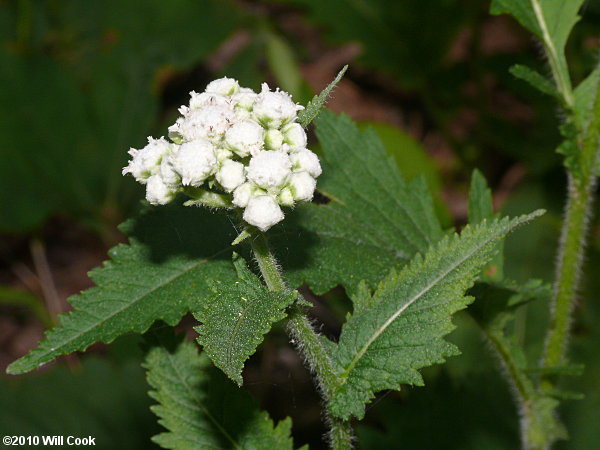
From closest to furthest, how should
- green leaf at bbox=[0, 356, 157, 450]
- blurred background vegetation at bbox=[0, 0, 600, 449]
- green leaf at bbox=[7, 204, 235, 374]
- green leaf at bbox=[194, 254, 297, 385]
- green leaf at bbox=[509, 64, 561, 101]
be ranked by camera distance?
1. green leaf at bbox=[194, 254, 297, 385]
2. green leaf at bbox=[7, 204, 235, 374]
3. green leaf at bbox=[509, 64, 561, 101]
4. green leaf at bbox=[0, 356, 157, 450]
5. blurred background vegetation at bbox=[0, 0, 600, 449]

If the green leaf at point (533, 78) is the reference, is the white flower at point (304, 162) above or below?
below

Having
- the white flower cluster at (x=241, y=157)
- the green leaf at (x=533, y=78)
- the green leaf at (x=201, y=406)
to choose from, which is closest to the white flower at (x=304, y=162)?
the white flower cluster at (x=241, y=157)

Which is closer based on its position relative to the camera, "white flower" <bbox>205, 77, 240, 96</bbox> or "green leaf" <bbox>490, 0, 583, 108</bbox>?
"white flower" <bbox>205, 77, 240, 96</bbox>

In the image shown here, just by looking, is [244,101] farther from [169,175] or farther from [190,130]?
[169,175]

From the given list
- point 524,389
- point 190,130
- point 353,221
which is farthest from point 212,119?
point 524,389

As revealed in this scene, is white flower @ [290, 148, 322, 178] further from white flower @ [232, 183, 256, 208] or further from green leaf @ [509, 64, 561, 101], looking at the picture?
green leaf @ [509, 64, 561, 101]

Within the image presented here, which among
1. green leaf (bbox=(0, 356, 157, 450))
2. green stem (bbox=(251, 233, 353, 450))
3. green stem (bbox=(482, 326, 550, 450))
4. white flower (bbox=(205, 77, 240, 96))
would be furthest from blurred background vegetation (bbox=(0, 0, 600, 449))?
white flower (bbox=(205, 77, 240, 96))

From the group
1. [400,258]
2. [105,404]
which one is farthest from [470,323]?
[105,404]

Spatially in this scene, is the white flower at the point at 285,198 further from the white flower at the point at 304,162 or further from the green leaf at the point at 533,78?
the green leaf at the point at 533,78

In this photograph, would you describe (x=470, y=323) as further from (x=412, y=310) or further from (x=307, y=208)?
(x=412, y=310)
